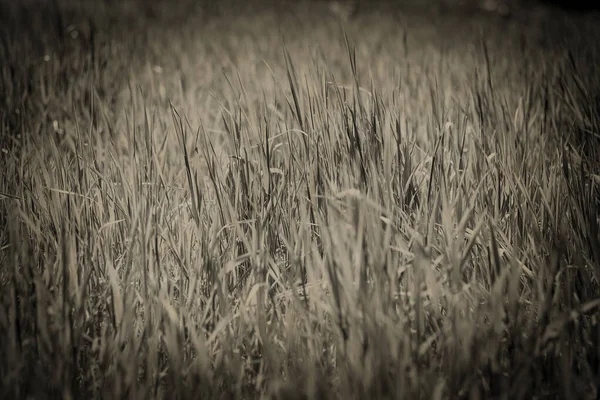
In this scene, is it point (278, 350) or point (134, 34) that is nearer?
point (278, 350)

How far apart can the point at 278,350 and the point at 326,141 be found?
47 centimetres

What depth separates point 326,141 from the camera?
1149 millimetres

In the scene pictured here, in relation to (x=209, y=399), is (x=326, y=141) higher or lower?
higher

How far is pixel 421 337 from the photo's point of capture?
2.66 ft

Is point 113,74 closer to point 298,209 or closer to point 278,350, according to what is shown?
point 298,209

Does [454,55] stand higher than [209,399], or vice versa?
[454,55]

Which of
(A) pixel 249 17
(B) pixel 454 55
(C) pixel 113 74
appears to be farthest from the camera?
(A) pixel 249 17

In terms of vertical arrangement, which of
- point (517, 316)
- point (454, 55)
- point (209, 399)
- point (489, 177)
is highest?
point (454, 55)

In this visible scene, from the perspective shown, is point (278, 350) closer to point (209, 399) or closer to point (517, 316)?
point (209, 399)

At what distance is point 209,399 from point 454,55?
108 inches

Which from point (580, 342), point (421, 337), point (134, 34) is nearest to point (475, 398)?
point (421, 337)

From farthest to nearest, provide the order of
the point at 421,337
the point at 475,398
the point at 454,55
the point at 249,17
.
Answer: the point at 249,17, the point at 454,55, the point at 421,337, the point at 475,398

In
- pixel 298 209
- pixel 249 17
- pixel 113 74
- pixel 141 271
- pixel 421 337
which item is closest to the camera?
pixel 421 337

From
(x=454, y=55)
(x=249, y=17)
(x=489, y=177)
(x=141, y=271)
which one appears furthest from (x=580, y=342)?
(x=249, y=17)
